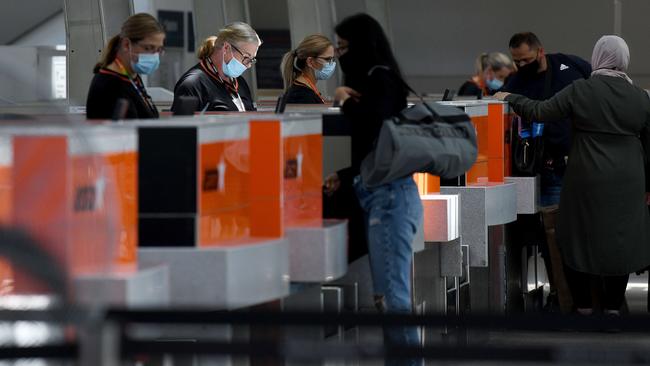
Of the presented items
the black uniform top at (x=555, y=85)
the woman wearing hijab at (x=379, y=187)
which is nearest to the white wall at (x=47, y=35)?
the black uniform top at (x=555, y=85)

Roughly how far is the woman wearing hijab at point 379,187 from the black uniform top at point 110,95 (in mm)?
801

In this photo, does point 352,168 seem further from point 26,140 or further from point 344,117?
point 26,140

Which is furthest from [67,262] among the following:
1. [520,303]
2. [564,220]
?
[520,303]

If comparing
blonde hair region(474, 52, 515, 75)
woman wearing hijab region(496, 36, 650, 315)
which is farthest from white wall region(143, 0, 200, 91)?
woman wearing hijab region(496, 36, 650, 315)

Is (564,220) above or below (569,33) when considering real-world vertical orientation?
below

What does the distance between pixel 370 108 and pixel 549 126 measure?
155 inches

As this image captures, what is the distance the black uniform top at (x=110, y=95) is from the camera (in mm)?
6504

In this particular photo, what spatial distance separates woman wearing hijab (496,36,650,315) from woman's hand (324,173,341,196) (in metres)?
3.05

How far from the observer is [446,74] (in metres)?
26.7

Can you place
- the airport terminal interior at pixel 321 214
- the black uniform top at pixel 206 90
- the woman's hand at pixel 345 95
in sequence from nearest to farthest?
the airport terminal interior at pixel 321 214, the woman's hand at pixel 345 95, the black uniform top at pixel 206 90

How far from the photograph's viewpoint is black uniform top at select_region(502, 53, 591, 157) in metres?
10.3

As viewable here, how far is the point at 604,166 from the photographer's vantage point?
9.39m

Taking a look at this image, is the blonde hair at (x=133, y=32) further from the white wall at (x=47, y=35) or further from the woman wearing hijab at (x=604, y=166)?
the white wall at (x=47, y=35)

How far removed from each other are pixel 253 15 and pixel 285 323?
22.6 meters
